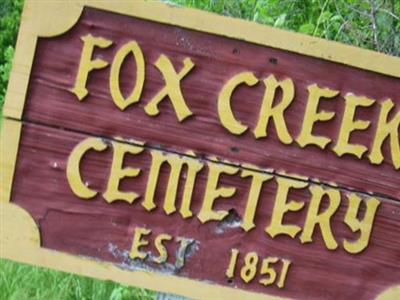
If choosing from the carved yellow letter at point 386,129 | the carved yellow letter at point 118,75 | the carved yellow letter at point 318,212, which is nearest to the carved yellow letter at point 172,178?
the carved yellow letter at point 118,75

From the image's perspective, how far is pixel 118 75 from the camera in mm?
1402

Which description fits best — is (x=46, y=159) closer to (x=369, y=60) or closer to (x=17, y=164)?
(x=17, y=164)

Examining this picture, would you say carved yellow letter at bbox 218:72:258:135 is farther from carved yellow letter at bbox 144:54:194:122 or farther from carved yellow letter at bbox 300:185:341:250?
carved yellow letter at bbox 300:185:341:250

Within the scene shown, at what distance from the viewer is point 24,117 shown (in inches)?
54.9

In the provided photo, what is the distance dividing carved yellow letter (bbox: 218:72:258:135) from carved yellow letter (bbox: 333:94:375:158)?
0.59 feet

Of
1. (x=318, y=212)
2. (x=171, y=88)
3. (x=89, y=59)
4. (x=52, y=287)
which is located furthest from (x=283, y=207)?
(x=52, y=287)

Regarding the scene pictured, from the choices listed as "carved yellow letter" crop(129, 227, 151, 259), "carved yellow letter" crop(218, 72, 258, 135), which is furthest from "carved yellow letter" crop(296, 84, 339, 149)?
"carved yellow letter" crop(129, 227, 151, 259)

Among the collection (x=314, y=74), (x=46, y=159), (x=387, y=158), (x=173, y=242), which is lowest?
(x=173, y=242)

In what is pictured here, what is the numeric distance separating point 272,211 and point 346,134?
0.65 ft

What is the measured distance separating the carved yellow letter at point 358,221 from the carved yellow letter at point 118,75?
1.47 ft

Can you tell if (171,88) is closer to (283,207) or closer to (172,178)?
(172,178)

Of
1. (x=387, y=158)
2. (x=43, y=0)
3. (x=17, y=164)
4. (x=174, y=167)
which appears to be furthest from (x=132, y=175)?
(x=387, y=158)

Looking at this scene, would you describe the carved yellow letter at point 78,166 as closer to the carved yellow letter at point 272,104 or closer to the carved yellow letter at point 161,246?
the carved yellow letter at point 161,246

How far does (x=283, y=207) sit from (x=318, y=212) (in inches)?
2.7
